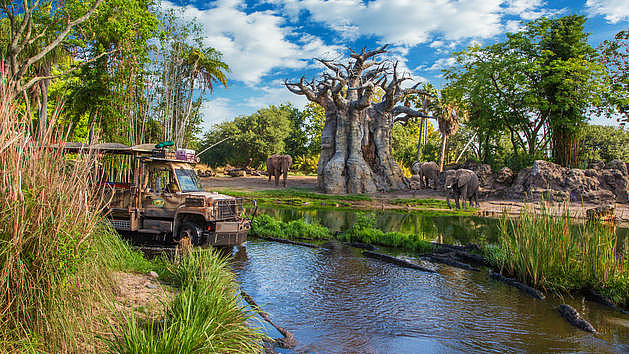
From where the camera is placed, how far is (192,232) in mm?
10664

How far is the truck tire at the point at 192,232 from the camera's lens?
1055 centimetres

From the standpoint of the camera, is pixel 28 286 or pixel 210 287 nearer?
pixel 28 286

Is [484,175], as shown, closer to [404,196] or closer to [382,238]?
[404,196]

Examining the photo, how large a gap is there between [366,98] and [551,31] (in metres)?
15.5

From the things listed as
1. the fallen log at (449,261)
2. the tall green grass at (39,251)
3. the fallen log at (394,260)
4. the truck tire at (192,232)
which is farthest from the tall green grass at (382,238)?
the tall green grass at (39,251)

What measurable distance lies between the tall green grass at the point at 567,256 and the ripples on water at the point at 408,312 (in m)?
0.53

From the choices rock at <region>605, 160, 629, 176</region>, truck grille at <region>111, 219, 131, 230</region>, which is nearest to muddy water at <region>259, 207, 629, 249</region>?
truck grille at <region>111, 219, 131, 230</region>

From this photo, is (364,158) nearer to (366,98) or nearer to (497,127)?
(366,98)

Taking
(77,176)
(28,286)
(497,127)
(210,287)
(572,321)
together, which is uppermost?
(497,127)

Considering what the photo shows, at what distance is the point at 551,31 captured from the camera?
1281 inches

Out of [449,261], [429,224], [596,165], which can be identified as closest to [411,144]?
[596,165]

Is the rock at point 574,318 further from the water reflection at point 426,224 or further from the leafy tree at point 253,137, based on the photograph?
the leafy tree at point 253,137

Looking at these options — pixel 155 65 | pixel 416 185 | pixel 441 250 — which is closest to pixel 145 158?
pixel 441 250

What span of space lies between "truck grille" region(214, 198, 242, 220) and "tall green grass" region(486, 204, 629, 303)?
701 cm
